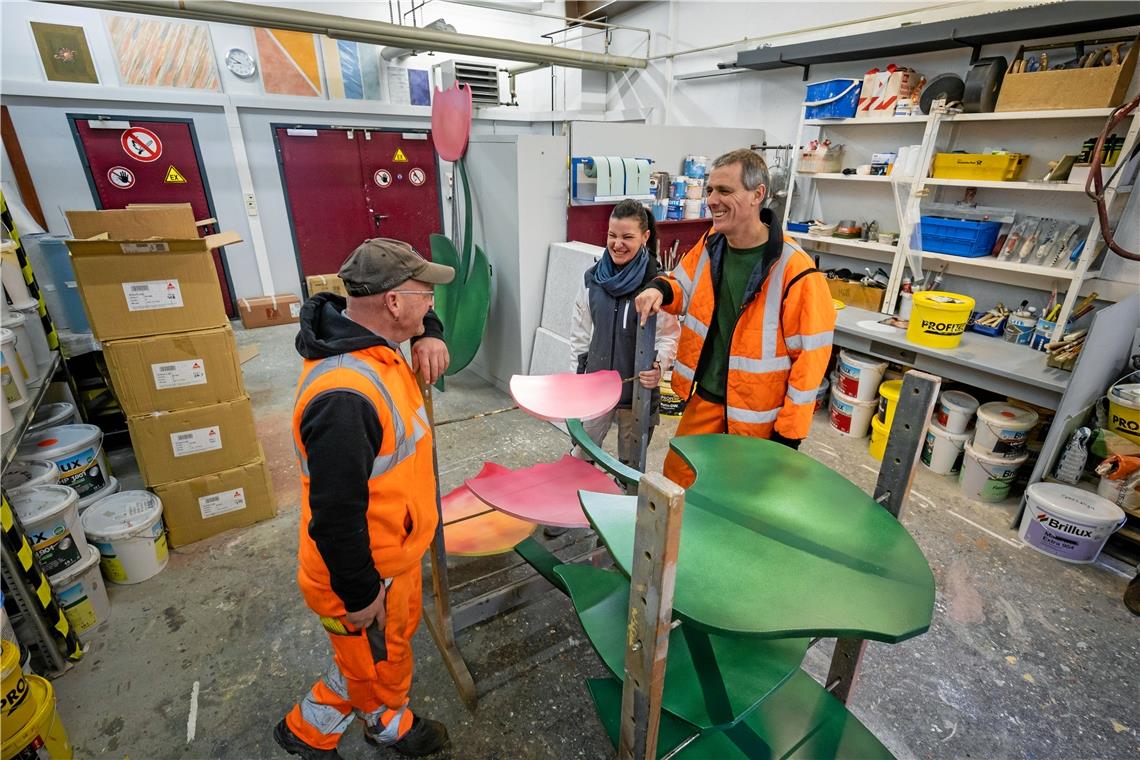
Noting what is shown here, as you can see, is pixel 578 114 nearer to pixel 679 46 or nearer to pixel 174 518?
pixel 679 46

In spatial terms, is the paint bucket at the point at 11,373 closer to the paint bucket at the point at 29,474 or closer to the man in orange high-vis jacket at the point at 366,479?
the paint bucket at the point at 29,474

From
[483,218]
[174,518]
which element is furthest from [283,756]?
[483,218]

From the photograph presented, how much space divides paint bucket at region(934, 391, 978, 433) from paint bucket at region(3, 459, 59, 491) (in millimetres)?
4316

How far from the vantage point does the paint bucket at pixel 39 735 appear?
136cm

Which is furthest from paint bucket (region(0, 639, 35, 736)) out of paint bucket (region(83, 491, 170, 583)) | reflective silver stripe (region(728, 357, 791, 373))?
reflective silver stripe (region(728, 357, 791, 373))

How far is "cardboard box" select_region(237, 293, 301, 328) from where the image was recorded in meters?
5.59

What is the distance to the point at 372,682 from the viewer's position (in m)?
1.44

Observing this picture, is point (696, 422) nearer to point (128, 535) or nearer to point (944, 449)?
point (944, 449)

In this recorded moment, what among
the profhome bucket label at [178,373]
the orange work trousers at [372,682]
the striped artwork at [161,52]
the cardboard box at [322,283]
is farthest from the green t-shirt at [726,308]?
the striped artwork at [161,52]

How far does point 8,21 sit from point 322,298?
5689 millimetres

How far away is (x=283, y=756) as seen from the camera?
1613mm

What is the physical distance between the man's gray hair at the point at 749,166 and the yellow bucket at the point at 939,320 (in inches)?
78.2

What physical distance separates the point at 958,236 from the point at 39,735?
15.3 feet

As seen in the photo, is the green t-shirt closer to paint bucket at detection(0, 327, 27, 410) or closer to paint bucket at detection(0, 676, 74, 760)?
paint bucket at detection(0, 676, 74, 760)
